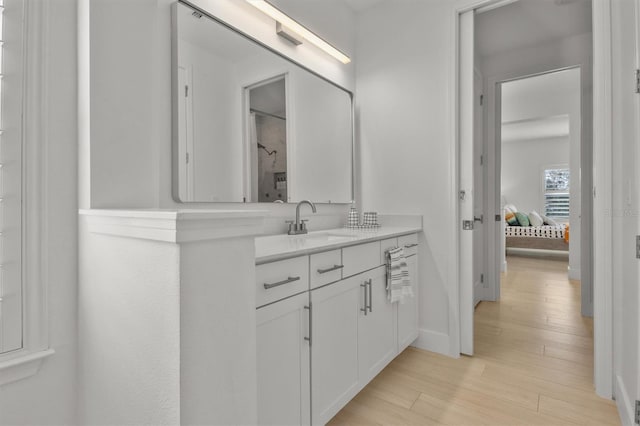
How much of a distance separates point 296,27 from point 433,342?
2300mm

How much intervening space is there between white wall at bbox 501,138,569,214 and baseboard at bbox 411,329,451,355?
25.1ft

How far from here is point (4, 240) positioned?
3.36 ft

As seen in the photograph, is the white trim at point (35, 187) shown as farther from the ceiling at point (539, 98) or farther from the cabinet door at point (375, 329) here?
the ceiling at point (539, 98)

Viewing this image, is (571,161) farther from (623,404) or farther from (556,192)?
(556,192)

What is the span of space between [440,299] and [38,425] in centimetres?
218

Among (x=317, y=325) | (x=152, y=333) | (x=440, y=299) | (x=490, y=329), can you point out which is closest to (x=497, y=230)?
(x=490, y=329)

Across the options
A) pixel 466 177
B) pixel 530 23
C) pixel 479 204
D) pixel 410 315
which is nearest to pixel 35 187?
pixel 410 315

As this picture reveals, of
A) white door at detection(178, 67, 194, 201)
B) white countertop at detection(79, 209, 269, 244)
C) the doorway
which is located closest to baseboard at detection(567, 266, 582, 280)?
the doorway

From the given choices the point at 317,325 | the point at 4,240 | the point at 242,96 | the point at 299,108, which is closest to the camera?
the point at 4,240

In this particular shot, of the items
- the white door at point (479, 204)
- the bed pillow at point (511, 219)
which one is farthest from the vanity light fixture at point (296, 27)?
the bed pillow at point (511, 219)

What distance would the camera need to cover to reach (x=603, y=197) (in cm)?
179

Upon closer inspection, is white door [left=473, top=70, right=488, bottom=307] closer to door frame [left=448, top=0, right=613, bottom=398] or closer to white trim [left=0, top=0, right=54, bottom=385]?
door frame [left=448, top=0, right=613, bottom=398]

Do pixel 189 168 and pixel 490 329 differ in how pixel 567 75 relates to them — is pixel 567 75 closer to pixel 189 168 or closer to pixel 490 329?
pixel 490 329

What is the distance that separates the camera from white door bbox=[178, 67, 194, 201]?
5.14 ft
